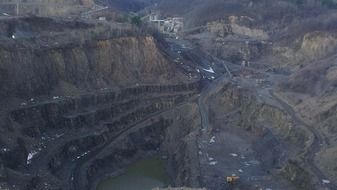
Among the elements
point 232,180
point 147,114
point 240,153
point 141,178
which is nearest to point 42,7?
point 147,114

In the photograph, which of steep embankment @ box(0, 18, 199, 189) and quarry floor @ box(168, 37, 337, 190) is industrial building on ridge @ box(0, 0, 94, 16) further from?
quarry floor @ box(168, 37, 337, 190)

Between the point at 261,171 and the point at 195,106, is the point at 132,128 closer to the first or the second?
the point at 195,106

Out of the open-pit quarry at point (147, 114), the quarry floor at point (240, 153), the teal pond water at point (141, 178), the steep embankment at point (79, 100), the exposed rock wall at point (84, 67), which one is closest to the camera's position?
the quarry floor at point (240, 153)

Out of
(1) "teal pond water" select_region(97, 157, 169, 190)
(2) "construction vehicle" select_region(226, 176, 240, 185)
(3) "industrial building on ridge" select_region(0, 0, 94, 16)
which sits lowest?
(1) "teal pond water" select_region(97, 157, 169, 190)

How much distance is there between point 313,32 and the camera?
113500 millimetres

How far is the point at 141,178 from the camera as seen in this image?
2788 inches

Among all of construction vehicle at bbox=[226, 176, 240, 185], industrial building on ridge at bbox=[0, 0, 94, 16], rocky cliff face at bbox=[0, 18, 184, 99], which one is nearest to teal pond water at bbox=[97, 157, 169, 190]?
construction vehicle at bbox=[226, 176, 240, 185]

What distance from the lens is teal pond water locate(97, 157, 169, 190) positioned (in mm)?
67625

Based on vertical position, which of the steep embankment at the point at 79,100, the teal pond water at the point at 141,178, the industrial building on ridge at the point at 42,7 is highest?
the industrial building on ridge at the point at 42,7

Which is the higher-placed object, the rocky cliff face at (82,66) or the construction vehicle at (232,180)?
the rocky cliff face at (82,66)

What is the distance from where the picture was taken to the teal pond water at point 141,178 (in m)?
67.6

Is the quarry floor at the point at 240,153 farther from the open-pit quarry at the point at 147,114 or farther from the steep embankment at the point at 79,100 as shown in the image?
the steep embankment at the point at 79,100

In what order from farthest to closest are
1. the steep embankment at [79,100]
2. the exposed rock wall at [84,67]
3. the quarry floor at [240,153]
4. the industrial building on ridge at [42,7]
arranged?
1. the industrial building on ridge at [42,7]
2. the exposed rock wall at [84,67]
3. the steep embankment at [79,100]
4. the quarry floor at [240,153]

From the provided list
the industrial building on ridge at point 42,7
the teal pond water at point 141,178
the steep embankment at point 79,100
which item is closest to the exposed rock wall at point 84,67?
the steep embankment at point 79,100
